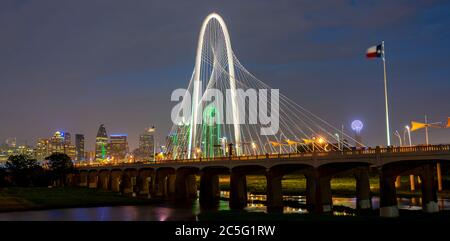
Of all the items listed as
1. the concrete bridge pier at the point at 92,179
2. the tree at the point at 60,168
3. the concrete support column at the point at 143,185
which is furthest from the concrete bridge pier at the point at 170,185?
the tree at the point at 60,168

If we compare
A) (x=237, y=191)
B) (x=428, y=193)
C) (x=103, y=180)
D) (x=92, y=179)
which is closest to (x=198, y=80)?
(x=237, y=191)

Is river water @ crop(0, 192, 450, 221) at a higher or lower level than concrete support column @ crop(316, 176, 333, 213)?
lower

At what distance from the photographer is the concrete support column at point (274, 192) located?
69375 mm

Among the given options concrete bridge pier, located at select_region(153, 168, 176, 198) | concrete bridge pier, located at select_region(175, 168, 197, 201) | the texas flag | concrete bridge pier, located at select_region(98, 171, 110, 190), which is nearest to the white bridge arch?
concrete bridge pier, located at select_region(175, 168, 197, 201)

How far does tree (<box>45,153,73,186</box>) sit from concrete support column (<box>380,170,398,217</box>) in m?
→ 118

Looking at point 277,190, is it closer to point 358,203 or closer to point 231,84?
point 358,203

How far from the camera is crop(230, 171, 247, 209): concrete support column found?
76.7 meters

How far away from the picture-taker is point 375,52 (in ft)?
182

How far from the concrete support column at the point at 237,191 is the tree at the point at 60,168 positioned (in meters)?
86.3

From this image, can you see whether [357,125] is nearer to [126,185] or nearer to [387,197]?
[387,197]

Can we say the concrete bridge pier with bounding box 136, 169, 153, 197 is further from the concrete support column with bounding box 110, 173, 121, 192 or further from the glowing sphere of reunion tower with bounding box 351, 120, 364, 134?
the glowing sphere of reunion tower with bounding box 351, 120, 364, 134

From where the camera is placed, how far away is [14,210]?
69938 millimetres

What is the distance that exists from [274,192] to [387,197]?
21.8 m
